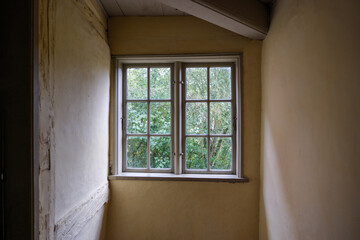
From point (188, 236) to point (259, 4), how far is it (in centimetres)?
227

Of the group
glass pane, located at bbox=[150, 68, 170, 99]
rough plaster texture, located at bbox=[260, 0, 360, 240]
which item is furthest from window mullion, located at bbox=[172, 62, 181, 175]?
rough plaster texture, located at bbox=[260, 0, 360, 240]

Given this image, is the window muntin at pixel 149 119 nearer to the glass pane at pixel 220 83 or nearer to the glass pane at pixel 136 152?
the glass pane at pixel 136 152

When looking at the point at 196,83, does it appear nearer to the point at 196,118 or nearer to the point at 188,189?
the point at 196,118

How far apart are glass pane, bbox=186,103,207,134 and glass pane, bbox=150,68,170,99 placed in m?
0.29

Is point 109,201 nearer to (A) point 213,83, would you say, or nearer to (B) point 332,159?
(A) point 213,83

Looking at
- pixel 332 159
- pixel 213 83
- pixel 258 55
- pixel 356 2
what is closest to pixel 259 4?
pixel 258 55

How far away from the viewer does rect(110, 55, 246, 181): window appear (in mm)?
2070

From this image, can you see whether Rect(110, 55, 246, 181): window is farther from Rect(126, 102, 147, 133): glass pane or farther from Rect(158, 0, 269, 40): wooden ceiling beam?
Rect(158, 0, 269, 40): wooden ceiling beam

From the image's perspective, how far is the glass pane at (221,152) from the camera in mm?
2080

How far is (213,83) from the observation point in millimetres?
2100

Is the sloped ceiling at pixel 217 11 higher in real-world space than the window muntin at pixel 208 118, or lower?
higher

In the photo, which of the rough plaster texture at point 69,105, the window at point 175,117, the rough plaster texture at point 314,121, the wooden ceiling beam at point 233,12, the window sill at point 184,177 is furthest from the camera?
the window at point 175,117

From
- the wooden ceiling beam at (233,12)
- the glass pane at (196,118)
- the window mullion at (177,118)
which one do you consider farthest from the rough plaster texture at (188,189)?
the glass pane at (196,118)

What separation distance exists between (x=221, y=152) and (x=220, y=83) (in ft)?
2.42
